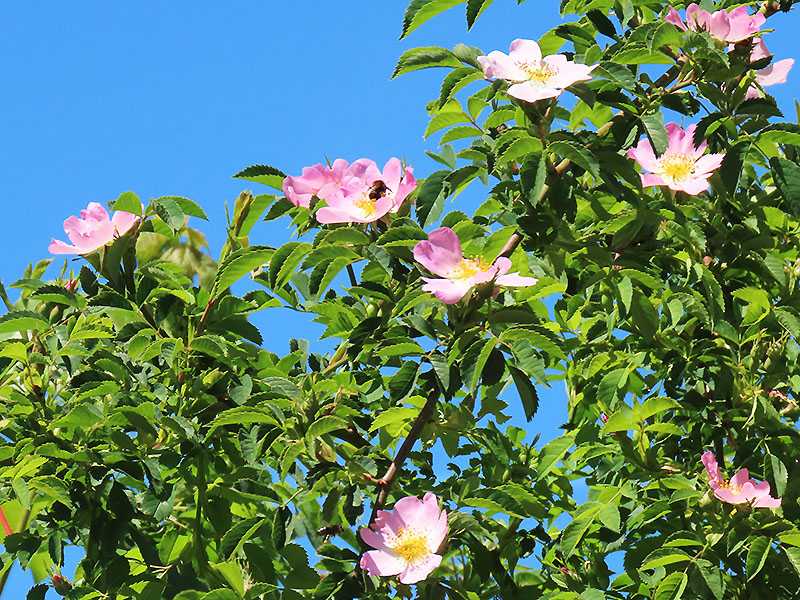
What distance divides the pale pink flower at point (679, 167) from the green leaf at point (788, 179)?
0.19m

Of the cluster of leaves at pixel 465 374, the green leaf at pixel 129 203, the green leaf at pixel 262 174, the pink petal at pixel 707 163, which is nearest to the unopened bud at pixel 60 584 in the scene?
the cluster of leaves at pixel 465 374

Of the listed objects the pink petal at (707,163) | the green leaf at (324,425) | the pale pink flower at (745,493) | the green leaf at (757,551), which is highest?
the pink petal at (707,163)

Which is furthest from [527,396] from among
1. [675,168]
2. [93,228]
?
[93,228]

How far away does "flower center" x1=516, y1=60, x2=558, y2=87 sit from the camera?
5.74 ft

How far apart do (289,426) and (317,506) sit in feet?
1.48

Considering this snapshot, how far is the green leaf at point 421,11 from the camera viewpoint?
5.95 ft

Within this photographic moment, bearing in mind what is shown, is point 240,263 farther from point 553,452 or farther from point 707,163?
point 707,163

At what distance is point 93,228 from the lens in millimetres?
2111

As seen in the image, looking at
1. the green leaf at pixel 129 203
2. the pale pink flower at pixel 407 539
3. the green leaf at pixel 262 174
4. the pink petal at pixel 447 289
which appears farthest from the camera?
the green leaf at pixel 262 174

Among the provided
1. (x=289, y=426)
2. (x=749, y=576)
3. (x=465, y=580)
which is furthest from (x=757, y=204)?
(x=289, y=426)

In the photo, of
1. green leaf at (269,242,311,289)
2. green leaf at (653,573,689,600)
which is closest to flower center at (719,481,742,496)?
green leaf at (653,573,689,600)

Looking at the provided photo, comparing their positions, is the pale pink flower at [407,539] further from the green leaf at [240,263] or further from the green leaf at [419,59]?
the green leaf at [419,59]

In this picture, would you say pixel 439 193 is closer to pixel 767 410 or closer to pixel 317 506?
pixel 317 506

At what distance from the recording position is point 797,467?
226 cm
